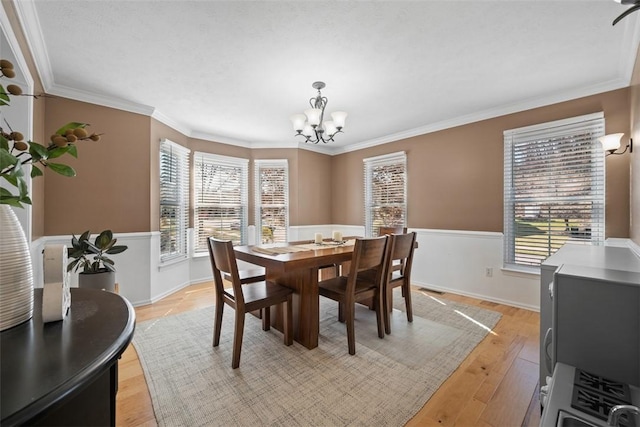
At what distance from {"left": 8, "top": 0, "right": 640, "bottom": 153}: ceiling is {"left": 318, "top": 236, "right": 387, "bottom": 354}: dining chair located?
155 centimetres

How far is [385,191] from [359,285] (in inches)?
103

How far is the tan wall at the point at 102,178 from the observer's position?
2.78 m

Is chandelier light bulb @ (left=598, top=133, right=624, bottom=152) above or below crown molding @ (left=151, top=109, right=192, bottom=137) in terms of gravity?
below

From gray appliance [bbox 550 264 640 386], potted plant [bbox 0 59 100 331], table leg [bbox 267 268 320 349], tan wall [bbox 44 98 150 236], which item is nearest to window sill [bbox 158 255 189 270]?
tan wall [bbox 44 98 150 236]

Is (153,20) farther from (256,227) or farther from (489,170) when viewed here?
(489,170)

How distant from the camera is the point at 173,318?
9.32 ft

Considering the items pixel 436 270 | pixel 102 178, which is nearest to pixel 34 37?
pixel 102 178

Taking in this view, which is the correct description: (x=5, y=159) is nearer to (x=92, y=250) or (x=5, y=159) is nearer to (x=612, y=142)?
(x=92, y=250)

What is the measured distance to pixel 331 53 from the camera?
2.18m

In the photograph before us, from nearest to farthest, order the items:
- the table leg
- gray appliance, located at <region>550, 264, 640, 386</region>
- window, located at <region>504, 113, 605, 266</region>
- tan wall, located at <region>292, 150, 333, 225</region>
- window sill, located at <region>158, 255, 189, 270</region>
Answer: gray appliance, located at <region>550, 264, 640, 386</region> < the table leg < window, located at <region>504, 113, 605, 266</region> < window sill, located at <region>158, 255, 189, 270</region> < tan wall, located at <region>292, 150, 333, 225</region>

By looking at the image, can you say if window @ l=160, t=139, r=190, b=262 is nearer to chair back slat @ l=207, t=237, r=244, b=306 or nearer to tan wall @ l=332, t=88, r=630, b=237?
chair back slat @ l=207, t=237, r=244, b=306

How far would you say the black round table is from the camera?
1.44 ft

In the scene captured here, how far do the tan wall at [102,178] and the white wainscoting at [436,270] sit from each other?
187 mm

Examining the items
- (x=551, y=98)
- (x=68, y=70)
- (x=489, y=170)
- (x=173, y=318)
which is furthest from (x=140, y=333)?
(x=551, y=98)
